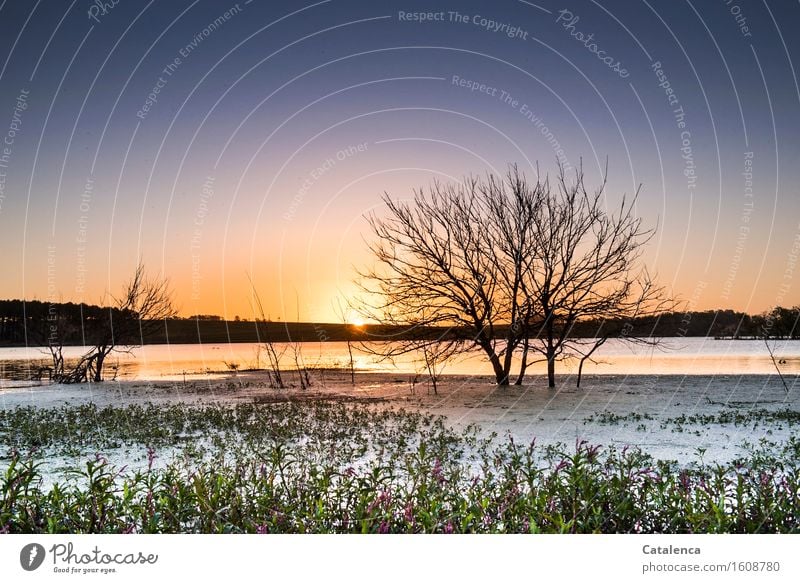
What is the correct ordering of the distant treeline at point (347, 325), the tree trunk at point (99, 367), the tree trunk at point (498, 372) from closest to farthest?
the distant treeline at point (347, 325) → the tree trunk at point (99, 367) → the tree trunk at point (498, 372)

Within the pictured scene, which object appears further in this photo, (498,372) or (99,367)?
(99,367)

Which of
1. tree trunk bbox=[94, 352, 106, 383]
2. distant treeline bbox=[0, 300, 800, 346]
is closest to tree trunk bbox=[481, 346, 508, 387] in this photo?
distant treeline bbox=[0, 300, 800, 346]

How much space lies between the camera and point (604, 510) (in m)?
5.36

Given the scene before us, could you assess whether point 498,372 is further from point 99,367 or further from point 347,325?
point 99,367

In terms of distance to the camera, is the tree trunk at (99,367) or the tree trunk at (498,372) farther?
the tree trunk at (498,372)

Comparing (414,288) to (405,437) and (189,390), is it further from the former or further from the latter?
(405,437)

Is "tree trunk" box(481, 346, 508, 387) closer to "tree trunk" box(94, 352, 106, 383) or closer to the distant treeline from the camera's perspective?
the distant treeline

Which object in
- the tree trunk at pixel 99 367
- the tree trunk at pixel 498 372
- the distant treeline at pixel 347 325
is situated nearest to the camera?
the distant treeline at pixel 347 325

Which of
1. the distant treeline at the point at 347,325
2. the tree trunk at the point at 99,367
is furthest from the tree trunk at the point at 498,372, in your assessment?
the tree trunk at the point at 99,367

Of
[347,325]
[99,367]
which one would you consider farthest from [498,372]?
[99,367]

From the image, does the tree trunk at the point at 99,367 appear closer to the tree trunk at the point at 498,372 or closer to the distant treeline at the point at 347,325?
the distant treeline at the point at 347,325

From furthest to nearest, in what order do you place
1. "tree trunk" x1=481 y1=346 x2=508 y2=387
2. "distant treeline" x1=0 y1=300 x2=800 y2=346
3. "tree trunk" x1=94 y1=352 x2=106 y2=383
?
"tree trunk" x1=481 y1=346 x2=508 y2=387 → "tree trunk" x1=94 y1=352 x2=106 y2=383 → "distant treeline" x1=0 y1=300 x2=800 y2=346
